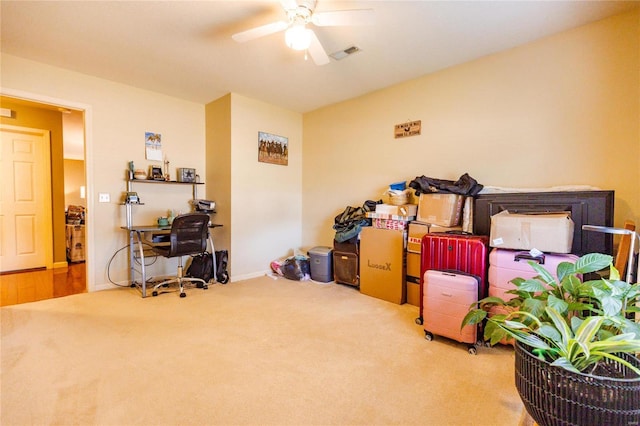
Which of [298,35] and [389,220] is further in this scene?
[389,220]

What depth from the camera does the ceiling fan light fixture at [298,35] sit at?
2.04 metres

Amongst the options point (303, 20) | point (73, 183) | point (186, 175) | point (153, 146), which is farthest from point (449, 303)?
point (73, 183)

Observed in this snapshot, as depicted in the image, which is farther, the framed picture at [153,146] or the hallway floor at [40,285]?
the framed picture at [153,146]

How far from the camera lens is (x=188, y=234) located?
136 inches

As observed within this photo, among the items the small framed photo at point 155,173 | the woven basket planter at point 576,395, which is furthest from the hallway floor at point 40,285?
the woven basket planter at point 576,395

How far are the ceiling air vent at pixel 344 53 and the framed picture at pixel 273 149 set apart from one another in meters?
1.75

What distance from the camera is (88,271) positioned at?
3.47 meters

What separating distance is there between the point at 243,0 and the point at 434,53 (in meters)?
1.89

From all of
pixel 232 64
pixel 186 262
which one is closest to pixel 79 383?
pixel 186 262

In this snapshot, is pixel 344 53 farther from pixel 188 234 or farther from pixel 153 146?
pixel 153 146

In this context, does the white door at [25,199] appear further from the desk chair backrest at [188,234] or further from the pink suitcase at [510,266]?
the pink suitcase at [510,266]

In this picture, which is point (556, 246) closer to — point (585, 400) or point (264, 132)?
point (585, 400)

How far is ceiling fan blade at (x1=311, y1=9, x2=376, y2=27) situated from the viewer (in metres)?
1.89

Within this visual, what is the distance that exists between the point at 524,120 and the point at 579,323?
2.38 metres
